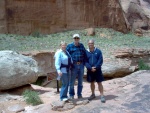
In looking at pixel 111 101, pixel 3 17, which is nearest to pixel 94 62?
pixel 111 101

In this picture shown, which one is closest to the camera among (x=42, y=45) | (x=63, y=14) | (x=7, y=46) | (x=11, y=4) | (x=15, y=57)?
(x=15, y=57)

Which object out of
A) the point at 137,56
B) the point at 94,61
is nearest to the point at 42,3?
the point at 137,56

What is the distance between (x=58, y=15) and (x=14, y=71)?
1086cm

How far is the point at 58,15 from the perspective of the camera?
19.4m

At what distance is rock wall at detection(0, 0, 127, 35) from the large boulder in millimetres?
8589

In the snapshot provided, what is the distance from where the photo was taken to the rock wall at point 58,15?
18.3 meters

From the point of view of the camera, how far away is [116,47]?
50.8 feet

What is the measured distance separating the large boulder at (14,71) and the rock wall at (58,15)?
859 centimetres

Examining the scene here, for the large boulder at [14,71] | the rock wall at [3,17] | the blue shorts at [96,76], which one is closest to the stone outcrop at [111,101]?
the large boulder at [14,71]

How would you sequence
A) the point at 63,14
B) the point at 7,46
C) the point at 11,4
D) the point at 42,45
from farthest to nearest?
the point at 63,14 → the point at 11,4 → the point at 42,45 → the point at 7,46

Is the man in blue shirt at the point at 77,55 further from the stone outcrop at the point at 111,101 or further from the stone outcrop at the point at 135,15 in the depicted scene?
the stone outcrop at the point at 135,15

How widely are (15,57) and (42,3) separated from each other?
10083 mm

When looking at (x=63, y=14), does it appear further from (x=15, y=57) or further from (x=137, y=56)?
(x=15, y=57)

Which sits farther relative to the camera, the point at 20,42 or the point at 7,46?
the point at 20,42
